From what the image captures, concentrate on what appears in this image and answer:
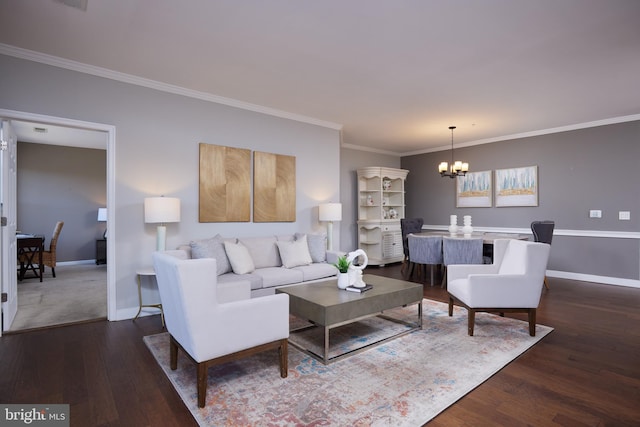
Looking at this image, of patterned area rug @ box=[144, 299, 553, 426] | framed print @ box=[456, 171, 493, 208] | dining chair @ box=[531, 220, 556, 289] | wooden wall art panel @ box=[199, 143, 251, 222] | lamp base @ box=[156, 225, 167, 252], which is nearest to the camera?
patterned area rug @ box=[144, 299, 553, 426]

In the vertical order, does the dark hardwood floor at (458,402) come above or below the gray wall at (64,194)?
below

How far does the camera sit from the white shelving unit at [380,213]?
7164mm

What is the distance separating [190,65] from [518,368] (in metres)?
4.02

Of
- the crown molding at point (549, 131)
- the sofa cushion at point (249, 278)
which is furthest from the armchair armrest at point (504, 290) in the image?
the crown molding at point (549, 131)

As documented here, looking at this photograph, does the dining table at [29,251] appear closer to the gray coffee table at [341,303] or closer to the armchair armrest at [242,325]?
the gray coffee table at [341,303]

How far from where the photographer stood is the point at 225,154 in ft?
14.7

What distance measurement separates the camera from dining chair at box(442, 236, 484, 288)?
4.84 metres

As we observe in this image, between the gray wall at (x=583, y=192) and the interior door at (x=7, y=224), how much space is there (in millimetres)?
7445

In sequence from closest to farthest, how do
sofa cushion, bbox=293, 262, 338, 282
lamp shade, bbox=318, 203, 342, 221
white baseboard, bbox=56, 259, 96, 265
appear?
sofa cushion, bbox=293, 262, 338, 282 → lamp shade, bbox=318, 203, 342, 221 → white baseboard, bbox=56, 259, 96, 265

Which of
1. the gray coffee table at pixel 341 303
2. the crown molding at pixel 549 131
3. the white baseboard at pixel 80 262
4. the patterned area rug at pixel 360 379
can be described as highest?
the crown molding at pixel 549 131

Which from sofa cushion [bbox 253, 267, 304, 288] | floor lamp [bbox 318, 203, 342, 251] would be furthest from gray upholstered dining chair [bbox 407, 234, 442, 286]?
sofa cushion [bbox 253, 267, 304, 288]

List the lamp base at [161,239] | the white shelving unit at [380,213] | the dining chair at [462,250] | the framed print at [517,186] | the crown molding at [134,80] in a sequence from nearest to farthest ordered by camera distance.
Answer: the crown molding at [134,80]
the lamp base at [161,239]
the dining chair at [462,250]
the framed print at [517,186]
the white shelving unit at [380,213]

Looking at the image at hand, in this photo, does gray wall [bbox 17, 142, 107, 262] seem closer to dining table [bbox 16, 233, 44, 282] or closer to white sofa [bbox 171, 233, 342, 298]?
dining table [bbox 16, 233, 44, 282]

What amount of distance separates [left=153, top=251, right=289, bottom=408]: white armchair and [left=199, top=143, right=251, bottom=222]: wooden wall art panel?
2.05 meters
